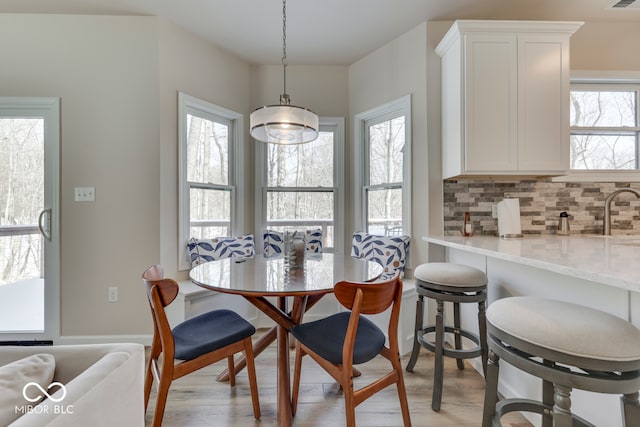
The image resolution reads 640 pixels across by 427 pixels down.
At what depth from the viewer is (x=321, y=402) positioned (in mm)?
1654

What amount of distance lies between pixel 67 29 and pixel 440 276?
11.2 feet

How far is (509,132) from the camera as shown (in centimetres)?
208

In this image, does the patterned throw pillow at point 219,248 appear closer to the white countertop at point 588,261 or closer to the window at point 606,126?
the white countertop at point 588,261

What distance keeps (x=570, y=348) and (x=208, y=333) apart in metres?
1.51

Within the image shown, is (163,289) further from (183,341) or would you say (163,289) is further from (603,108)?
(603,108)

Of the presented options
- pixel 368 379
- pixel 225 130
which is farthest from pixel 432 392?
pixel 225 130

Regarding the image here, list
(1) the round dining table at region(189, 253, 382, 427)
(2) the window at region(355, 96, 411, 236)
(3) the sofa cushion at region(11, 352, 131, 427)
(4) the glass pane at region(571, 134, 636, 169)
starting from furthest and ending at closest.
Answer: (2) the window at region(355, 96, 411, 236) → (4) the glass pane at region(571, 134, 636, 169) → (1) the round dining table at region(189, 253, 382, 427) → (3) the sofa cushion at region(11, 352, 131, 427)

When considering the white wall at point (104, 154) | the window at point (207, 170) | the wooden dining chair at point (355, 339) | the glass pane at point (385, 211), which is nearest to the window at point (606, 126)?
the glass pane at point (385, 211)

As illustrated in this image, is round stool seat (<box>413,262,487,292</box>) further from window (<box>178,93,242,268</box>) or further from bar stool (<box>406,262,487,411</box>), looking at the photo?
window (<box>178,93,242,268</box>)

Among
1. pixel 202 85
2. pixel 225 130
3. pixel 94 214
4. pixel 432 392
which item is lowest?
pixel 432 392

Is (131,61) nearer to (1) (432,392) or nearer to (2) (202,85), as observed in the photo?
(2) (202,85)

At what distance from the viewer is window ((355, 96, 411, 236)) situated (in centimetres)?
259

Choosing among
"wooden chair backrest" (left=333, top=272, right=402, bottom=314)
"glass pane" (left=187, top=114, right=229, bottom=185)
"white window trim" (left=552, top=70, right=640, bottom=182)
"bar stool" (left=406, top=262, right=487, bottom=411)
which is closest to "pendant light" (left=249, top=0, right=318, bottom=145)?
"wooden chair backrest" (left=333, top=272, right=402, bottom=314)

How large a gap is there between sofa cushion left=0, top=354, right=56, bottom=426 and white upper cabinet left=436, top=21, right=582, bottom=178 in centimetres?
236
